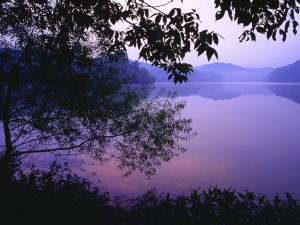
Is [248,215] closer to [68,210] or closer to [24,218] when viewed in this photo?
[68,210]

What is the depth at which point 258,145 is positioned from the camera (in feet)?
91.2

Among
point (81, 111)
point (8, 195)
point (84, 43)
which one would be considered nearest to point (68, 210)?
point (8, 195)

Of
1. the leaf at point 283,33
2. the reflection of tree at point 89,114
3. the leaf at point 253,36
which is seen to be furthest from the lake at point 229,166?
the leaf at point 283,33

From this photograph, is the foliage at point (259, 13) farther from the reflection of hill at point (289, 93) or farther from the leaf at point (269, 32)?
the reflection of hill at point (289, 93)

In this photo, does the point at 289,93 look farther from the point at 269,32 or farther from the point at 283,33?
the point at 269,32

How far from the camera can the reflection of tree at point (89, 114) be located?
950 centimetres

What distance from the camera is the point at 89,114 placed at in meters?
10.7

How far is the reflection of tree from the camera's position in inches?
374

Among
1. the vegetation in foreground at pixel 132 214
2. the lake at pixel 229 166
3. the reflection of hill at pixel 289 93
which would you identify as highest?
the reflection of hill at pixel 289 93

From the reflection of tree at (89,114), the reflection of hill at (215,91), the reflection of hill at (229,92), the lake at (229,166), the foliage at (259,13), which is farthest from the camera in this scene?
the reflection of hill at (215,91)

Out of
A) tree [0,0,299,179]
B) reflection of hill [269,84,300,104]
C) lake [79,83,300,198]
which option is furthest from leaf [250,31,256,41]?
reflection of hill [269,84,300,104]

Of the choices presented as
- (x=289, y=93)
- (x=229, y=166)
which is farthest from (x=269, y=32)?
(x=289, y=93)

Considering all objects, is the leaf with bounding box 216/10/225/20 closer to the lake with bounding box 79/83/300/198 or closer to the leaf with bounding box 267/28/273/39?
the leaf with bounding box 267/28/273/39

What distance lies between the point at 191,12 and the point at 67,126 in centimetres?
759
